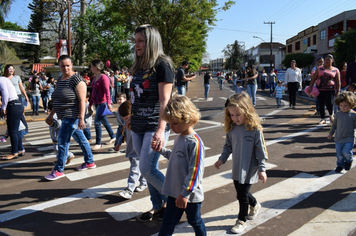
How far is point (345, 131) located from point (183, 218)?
3147 mm

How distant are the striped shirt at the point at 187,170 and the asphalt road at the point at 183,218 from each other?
0.78 m

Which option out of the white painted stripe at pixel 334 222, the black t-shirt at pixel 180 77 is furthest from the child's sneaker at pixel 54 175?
the black t-shirt at pixel 180 77

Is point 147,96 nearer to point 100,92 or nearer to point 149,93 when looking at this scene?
point 149,93

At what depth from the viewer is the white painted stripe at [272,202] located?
3311mm

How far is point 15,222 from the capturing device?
3572 millimetres

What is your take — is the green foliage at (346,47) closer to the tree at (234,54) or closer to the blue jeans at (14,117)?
the blue jeans at (14,117)

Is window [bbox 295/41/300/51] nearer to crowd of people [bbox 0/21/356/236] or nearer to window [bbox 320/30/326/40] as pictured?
window [bbox 320/30/326/40]

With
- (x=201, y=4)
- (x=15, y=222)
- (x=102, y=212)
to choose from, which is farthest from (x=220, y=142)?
(x=201, y=4)

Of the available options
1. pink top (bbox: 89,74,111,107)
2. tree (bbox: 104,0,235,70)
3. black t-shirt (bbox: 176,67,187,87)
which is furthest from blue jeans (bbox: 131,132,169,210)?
tree (bbox: 104,0,235,70)

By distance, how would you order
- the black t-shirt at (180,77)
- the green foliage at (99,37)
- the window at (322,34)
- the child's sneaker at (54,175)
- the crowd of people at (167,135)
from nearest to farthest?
the crowd of people at (167,135) → the child's sneaker at (54,175) → the black t-shirt at (180,77) → the green foliage at (99,37) → the window at (322,34)

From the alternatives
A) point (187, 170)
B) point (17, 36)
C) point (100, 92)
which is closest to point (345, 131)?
point (187, 170)

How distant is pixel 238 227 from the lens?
3176 millimetres

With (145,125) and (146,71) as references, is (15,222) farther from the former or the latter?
(146,71)

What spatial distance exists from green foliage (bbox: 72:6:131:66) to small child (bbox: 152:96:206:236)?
101 feet
